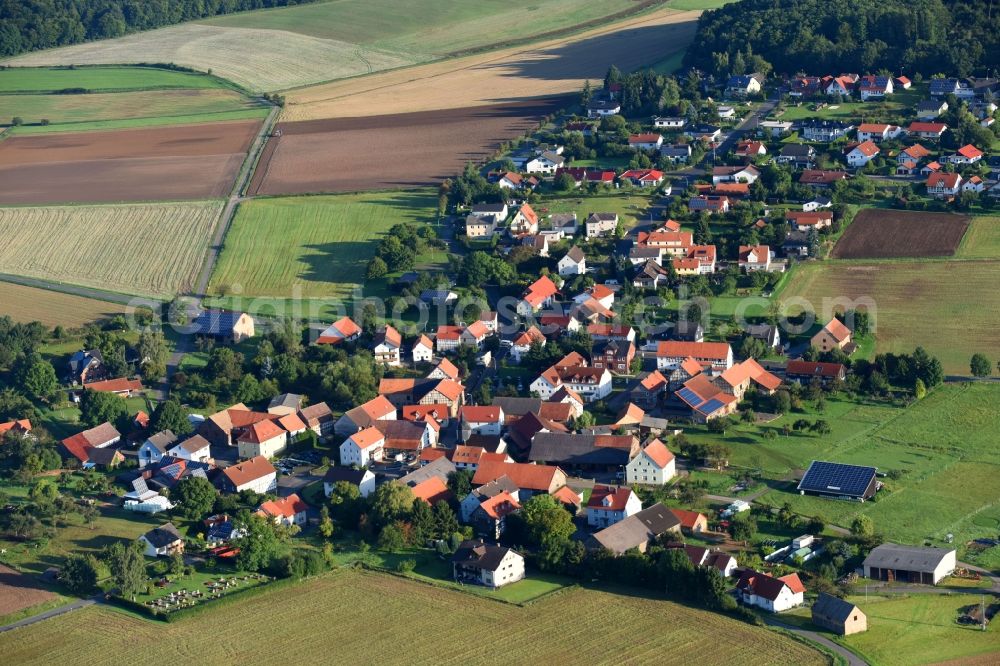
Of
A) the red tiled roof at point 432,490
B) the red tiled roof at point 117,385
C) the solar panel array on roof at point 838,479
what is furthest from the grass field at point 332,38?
the solar panel array on roof at point 838,479

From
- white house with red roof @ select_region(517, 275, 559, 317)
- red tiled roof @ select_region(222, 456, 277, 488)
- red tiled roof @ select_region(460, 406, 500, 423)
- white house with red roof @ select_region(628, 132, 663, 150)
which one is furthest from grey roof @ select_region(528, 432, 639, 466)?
white house with red roof @ select_region(628, 132, 663, 150)

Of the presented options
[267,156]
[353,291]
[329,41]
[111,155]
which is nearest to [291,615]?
[353,291]

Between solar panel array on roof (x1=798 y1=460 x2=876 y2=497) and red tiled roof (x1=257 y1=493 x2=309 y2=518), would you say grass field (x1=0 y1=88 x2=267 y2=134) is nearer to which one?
red tiled roof (x1=257 y1=493 x2=309 y2=518)

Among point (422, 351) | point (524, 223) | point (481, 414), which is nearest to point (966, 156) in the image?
point (524, 223)

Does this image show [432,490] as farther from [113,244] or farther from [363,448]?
[113,244]

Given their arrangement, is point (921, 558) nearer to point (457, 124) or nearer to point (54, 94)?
point (457, 124)

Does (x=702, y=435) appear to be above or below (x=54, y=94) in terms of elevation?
below

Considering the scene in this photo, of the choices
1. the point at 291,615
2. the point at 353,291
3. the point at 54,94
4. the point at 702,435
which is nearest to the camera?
the point at 291,615

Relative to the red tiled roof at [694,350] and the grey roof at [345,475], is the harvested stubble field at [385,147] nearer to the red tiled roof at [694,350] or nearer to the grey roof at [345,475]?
the red tiled roof at [694,350]
